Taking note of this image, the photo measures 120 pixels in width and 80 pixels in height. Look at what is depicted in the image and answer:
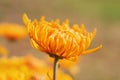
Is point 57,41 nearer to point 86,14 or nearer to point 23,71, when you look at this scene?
point 23,71

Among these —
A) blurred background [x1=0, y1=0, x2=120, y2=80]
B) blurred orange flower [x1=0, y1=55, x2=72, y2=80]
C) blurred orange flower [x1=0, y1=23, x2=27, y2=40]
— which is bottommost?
blurred background [x1=0, y1=0, x2=120, y2=80]

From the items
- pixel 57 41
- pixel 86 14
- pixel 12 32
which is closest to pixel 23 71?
pixel 57 41

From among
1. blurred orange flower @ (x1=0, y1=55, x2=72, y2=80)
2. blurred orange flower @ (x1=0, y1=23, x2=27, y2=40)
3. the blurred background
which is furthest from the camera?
the blurred background

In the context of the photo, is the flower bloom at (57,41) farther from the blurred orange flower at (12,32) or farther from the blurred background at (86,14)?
the blurred background at (86,14)

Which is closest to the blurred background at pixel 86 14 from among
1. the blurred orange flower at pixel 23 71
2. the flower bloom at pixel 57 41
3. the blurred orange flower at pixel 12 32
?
the blurred orange flower at pixel 12 32

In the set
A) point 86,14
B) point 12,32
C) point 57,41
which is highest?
point 57,41

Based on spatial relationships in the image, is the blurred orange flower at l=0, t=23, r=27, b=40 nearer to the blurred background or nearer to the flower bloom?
the flower bloom

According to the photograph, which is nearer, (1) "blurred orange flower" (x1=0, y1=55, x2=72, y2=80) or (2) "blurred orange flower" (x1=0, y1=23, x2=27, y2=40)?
(1) "blurred orange flower" (x1=0, y1=55, x2=72, y2=80)

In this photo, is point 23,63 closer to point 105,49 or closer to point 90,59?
point 90,59

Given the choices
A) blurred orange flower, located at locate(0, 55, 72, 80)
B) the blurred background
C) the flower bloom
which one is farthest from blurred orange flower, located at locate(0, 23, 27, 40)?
the blurred background

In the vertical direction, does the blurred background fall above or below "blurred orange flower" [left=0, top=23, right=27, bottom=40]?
below
